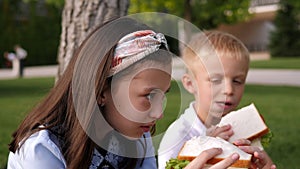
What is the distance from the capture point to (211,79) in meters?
3.11

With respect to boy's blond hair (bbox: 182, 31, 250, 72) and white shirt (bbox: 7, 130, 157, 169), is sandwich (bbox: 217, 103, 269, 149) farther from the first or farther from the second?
white shirt (bbox: 7, 130, 157, 169)

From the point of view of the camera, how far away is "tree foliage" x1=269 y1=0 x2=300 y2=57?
43.2 meters

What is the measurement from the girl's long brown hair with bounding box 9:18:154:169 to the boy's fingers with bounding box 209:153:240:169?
46 cm

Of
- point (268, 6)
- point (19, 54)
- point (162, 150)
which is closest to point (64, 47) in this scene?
point (162, 150)

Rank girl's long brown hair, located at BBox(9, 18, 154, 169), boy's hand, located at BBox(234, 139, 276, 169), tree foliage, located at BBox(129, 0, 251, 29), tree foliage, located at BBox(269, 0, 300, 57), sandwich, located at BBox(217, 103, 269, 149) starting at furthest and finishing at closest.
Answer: tree foliage, located at BBox(269, 0, 300, 57), tree foliage, located at BBox(129, 0, 251, 29), sandwich, located at BBox(217, 103, 269, 149), boy's hand, located at BBox(234, 139, 276, 169), girl's long brown hair, located at BBox(9, 18, 154, 169)

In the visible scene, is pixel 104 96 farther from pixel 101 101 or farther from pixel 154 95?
pixel 154 95

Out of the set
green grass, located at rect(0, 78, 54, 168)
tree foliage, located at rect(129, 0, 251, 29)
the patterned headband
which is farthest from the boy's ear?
tree foliage, located at rect(129, 0, 251, 29)

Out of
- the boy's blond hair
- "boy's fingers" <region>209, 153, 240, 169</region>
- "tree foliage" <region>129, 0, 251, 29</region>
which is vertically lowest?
"tree foliage" <region>129, 0, 251, 29</region>

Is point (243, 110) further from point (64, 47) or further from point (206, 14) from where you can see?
point (206, 14)

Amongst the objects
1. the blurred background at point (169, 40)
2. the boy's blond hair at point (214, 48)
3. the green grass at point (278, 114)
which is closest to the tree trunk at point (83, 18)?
the blurred background at point (169, 40)

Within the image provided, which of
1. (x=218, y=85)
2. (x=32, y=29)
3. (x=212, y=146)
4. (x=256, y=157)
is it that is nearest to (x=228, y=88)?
(x=218, y=85)

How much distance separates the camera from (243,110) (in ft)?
9.68

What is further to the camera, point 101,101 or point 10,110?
point 10,110

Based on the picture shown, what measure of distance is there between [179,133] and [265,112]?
8.17 metres
